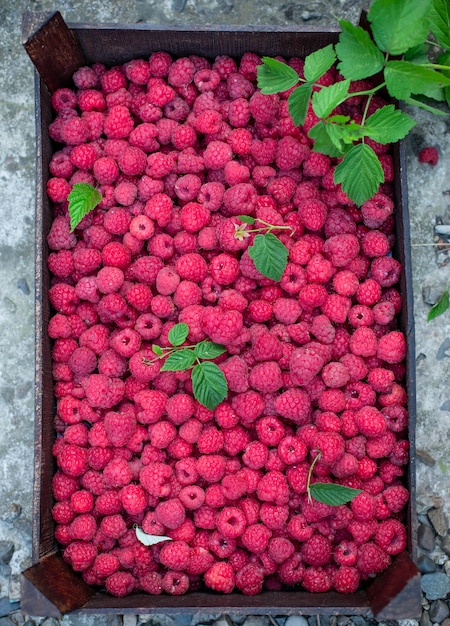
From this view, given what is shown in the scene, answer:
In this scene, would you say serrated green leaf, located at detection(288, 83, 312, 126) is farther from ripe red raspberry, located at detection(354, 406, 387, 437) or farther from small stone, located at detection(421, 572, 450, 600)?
small stone, located at detection(421, 572, 450, 600)

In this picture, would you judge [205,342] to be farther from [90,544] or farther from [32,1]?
[32,1]

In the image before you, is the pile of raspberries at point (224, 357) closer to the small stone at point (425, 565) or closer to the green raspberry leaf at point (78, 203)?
the green raspberry leaf at point (78, 203)

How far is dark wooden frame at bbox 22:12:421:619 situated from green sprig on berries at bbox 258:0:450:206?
149mm

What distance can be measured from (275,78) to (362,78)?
0.22 meters

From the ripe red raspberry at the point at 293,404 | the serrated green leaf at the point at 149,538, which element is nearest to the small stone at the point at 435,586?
the ripe red raspberry at the point at 293,404

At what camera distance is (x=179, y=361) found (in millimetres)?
1726

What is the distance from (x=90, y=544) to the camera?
1.81m

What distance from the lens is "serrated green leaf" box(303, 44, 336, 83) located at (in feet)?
5.61

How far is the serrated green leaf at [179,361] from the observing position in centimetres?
172

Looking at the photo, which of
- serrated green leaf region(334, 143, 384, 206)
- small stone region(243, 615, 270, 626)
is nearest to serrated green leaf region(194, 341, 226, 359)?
serrated green leaf region(334, 143, 384, 206)

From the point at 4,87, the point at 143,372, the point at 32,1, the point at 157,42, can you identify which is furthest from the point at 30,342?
the point at 32,1

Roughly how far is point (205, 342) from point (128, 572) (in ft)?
2.17

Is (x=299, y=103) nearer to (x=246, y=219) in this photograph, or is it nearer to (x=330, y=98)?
(x=330, y=98)

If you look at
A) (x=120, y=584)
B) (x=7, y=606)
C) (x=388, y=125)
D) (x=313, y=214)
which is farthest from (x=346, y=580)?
(x=388, y=125)
